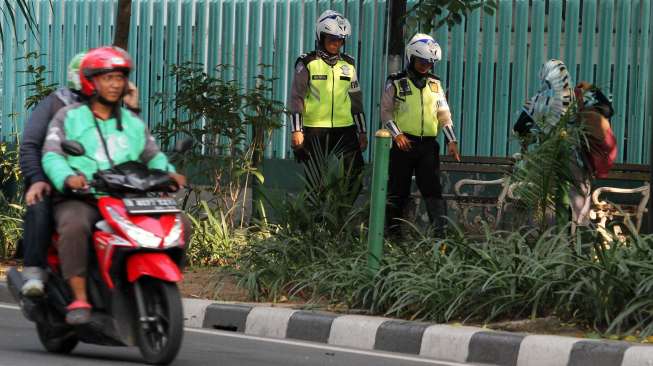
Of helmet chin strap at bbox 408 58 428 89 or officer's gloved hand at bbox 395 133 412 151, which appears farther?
helmet chin strap at bbox 408 58 428 89

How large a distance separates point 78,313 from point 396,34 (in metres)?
6.04

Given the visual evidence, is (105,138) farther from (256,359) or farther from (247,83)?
(247,83)

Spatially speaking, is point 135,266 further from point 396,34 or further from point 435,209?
point 396,34

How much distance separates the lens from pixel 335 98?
1263 centimetres

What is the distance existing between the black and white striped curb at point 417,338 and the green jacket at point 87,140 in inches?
77.6

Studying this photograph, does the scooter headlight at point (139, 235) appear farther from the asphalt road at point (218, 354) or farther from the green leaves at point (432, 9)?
the green leaves at point (432, 9)

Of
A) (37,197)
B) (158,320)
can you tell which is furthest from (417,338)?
(37,197)

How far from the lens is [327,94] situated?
12.6 m

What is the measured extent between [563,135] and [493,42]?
188 inches

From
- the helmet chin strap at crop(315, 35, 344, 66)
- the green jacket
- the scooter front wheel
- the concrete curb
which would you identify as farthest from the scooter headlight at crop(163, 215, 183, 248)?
the helmet chin strap at crop(315, 35, 344, 66)

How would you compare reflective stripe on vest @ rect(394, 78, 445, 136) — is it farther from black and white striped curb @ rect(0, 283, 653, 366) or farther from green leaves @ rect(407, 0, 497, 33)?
black and white striped curb @ rect(0, 283, 653, 366)

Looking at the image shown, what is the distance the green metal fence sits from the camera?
1427 cm

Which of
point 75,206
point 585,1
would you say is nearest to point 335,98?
point 585,1

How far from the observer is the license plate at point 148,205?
7352 mm
